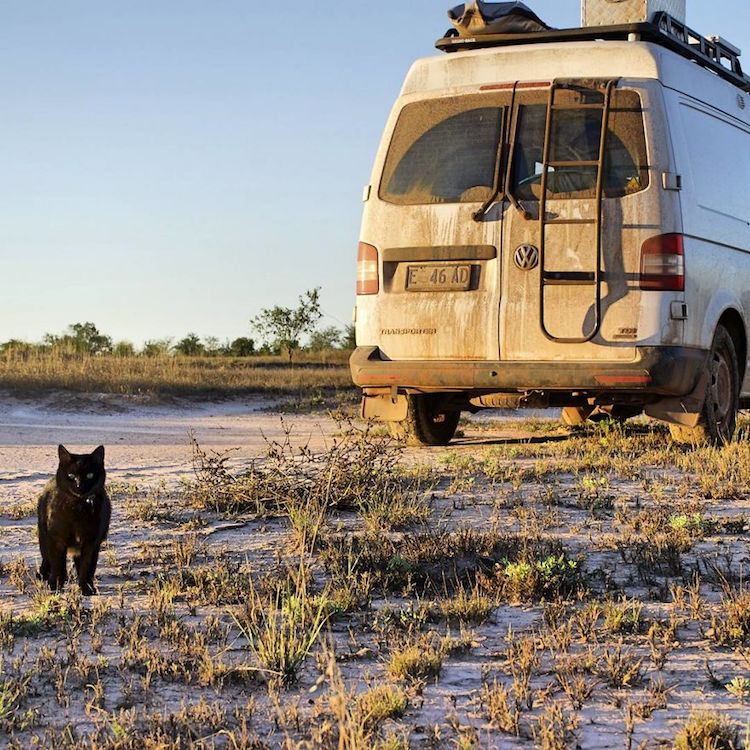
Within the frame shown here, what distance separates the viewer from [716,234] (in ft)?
28.7

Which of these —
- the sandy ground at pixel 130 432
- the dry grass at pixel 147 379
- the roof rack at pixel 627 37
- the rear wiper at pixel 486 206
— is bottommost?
the sandy ground at pixel 130 432

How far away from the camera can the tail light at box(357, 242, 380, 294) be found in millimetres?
8688

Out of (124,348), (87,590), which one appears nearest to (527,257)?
(87,590)

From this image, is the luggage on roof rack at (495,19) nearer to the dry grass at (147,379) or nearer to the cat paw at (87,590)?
the cat paw at (87,590)

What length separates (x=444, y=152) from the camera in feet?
28.1

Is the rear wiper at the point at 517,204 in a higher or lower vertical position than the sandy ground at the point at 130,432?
higher

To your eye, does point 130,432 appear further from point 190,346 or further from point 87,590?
point 190,346

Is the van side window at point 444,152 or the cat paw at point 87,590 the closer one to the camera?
Result: the cat paw at point 87,590

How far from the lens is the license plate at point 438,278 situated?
8344mm

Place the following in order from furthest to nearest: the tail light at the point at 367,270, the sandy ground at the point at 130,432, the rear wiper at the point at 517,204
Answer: the sandy ground at the point at 130,432
the tail light at the point at 367,270
the rear wiper at the point at 517,204

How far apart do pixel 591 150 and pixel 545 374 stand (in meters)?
1.62

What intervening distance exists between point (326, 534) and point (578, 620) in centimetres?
200

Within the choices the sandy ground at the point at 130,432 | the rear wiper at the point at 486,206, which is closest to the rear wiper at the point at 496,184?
the rear wiper at the point at 486,206

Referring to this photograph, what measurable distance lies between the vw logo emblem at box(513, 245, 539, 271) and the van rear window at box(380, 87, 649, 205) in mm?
378
